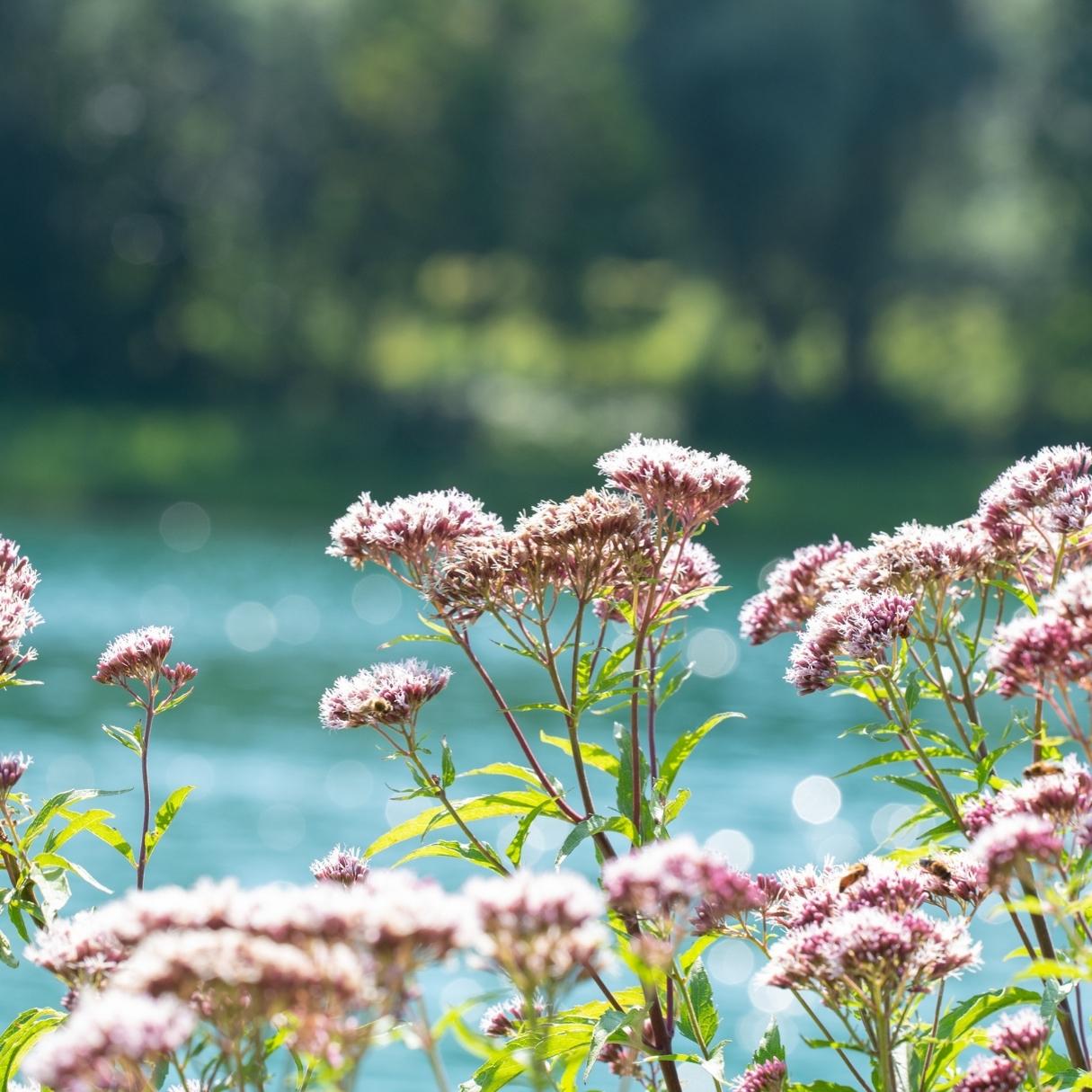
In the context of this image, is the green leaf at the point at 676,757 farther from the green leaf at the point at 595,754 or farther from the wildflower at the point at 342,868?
the wildflower at the point at 342,868

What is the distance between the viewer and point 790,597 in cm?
366

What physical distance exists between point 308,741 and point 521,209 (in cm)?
3196

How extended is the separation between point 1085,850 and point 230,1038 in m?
Result: 1.12

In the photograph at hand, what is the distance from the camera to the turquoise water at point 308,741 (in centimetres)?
1501

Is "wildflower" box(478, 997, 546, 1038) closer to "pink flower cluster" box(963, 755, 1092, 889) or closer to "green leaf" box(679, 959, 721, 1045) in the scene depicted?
"green leaf" box(679, 959, 721, 1045)

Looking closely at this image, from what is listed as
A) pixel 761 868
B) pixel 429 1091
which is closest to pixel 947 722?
pixel 761 868

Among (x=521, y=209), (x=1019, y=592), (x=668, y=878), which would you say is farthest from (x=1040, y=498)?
(x=521, y=209)

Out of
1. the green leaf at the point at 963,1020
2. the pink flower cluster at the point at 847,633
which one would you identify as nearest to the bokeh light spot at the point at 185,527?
the pink flower cluster at the point at 847,633

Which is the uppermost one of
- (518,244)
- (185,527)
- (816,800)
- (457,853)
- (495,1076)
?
(518,244)

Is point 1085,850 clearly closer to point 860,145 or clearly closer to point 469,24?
point 860,145

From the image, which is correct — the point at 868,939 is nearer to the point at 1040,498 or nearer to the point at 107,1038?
the point at 107,1038

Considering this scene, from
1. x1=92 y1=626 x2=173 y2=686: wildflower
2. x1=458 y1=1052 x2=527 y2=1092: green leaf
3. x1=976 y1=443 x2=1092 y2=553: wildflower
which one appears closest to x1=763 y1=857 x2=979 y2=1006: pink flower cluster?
x1=458 y1=1052 x2=527 y2=1092: green leaf

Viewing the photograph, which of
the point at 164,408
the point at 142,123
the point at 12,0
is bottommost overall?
the point at 164,408

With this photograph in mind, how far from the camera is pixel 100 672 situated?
339 centimetres
